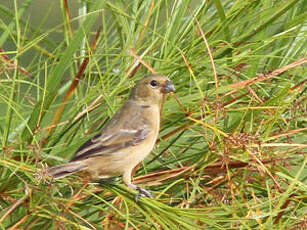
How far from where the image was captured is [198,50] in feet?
7.15

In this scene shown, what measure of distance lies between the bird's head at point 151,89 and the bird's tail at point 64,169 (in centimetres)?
32

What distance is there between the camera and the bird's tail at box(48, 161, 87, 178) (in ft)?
6.41

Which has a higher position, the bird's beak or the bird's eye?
the bird's beak

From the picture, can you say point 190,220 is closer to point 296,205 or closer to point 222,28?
point 296,205

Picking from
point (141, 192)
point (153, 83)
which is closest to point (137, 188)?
point (141, 192)

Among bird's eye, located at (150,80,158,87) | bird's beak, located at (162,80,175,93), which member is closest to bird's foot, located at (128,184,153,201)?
bird's beak, located at (162,80,175,93)

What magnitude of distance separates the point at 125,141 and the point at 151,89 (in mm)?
229

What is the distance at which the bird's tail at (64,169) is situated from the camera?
6.41 feet

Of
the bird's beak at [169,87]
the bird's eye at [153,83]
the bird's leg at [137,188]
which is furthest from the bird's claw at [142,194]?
the bird's eye at [153,83]

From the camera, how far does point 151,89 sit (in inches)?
101

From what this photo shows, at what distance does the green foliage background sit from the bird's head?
29 mm

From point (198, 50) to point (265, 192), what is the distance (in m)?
0.45

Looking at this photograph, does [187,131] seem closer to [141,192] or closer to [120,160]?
[120,160]

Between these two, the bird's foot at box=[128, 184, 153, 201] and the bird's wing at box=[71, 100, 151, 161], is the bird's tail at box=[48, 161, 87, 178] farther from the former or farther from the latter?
the bird's foot at box=[128, 184, 153, 201]
